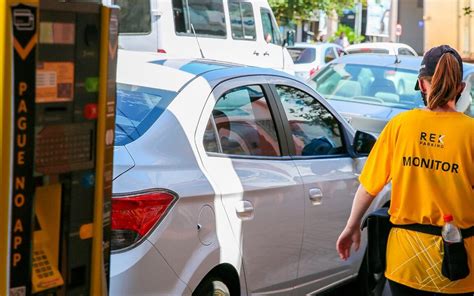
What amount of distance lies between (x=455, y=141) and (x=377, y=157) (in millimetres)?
366

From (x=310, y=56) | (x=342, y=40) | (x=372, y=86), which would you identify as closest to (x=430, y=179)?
(x=372, y=86)

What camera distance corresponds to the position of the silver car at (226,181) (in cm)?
383

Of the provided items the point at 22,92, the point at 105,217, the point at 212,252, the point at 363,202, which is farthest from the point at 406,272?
the point at 22,92

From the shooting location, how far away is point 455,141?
11.4 feet

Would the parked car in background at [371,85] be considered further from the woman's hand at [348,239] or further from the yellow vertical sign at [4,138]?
the yellow vertical sign at [4,138]

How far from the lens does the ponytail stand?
3.56 metres

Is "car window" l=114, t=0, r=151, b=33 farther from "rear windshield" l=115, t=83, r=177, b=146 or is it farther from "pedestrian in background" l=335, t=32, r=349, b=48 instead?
"pedestrian in background" l=335, t=32, r=349, b=48

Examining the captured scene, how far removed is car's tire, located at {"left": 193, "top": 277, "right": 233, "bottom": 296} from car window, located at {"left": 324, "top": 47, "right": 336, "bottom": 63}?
1962 cm

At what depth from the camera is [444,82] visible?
3.58 meters

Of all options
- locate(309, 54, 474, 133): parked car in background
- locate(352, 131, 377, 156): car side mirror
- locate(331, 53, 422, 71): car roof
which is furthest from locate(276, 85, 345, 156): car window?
locate(331, 53, 422, 71): car roof

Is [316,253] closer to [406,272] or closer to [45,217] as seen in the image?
[406,272]

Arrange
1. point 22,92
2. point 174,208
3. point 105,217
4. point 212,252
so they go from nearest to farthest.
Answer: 1. point 22,92
2. point 105,217
3. point 174,208
4. point 212,252

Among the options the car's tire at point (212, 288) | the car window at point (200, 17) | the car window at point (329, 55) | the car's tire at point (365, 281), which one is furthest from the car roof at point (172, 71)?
the car window at point (329, 55)

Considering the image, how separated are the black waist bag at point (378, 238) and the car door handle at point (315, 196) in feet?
4.54
